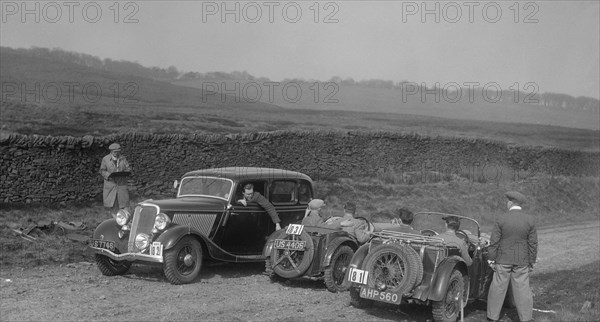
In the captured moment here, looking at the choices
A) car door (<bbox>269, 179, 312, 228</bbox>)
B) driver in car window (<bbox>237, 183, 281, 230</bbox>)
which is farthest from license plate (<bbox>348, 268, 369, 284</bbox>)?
car door (<bbox>269, 179, 312, 228</bbox>)

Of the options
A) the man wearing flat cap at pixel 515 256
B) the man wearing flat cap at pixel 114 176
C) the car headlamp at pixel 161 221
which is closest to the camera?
the man wearing flat cap at pixel 515 256

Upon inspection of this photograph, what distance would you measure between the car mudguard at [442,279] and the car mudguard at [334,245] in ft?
7.58

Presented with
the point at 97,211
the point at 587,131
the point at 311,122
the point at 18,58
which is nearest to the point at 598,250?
the point at 97,211

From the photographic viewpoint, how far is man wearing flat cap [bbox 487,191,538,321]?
28.0 feet

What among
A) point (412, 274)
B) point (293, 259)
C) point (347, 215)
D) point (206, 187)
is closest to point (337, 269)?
point (293, 259)

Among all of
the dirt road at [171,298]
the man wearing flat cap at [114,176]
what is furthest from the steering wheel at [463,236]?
the man wearing flat cap at [114,176]

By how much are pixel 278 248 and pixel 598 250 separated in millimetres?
10135

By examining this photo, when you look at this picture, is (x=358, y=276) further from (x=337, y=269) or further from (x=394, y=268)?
(x=337, y=269)

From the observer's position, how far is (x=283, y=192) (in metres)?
12.6

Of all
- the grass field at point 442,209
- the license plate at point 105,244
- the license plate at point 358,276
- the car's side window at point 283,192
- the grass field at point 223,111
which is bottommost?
the grass field at point 442,209

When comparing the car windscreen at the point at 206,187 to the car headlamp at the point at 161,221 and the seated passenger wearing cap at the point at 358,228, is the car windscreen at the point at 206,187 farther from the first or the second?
the seated passenger wearing cap at the point at 358,228

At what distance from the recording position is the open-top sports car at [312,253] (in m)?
10.2

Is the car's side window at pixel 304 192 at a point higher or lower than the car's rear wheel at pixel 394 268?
higher

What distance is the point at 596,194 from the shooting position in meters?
30.4
